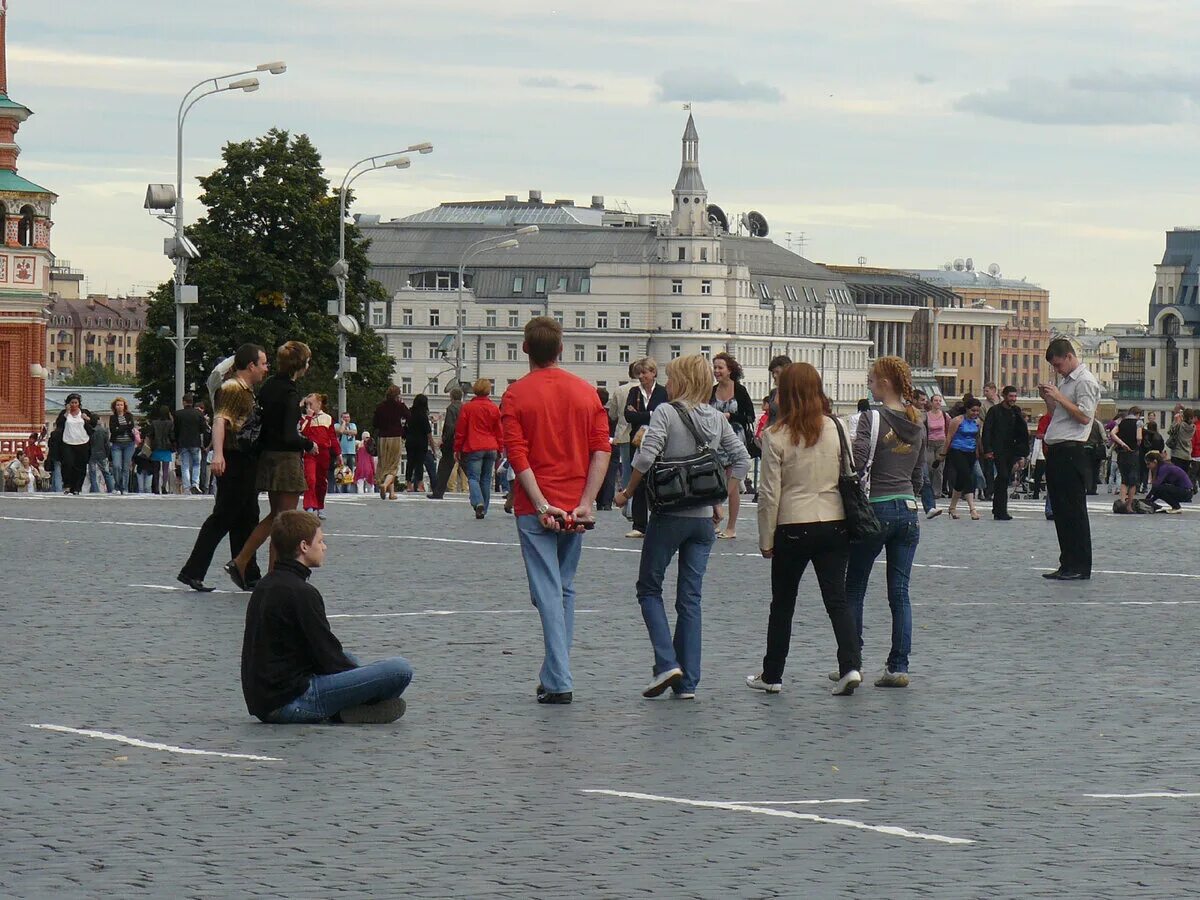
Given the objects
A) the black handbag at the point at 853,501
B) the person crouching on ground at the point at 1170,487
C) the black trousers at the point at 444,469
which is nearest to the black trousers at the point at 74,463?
the black trousers at the point at 444,469

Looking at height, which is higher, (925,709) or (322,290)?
(322,290)

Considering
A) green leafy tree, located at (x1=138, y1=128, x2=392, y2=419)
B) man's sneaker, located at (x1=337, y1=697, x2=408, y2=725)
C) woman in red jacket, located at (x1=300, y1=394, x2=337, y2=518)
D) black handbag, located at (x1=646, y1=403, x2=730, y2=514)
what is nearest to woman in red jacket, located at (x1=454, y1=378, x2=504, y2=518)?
woman in red jacket, located at (x1=300, y1=394, x2=337, y2=518)

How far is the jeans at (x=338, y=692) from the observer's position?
11.2m

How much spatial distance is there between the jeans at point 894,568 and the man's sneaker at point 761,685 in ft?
2.09

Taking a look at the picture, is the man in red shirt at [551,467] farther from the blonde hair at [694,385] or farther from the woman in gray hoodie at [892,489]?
the woman in gray hoodie at [892,489]

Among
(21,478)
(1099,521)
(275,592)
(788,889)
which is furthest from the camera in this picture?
(21,478)

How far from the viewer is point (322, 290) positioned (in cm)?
8056

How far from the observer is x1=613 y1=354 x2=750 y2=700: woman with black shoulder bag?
12352mm

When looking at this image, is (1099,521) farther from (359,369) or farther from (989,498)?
(359,369)

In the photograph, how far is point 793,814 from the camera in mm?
8961

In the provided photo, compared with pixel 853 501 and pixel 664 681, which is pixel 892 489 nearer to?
pixel 853 501

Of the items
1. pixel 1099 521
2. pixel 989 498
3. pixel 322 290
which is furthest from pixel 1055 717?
pixel 322 290

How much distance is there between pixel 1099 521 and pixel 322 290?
51109mm

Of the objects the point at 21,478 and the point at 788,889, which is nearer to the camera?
the point at 788,889
